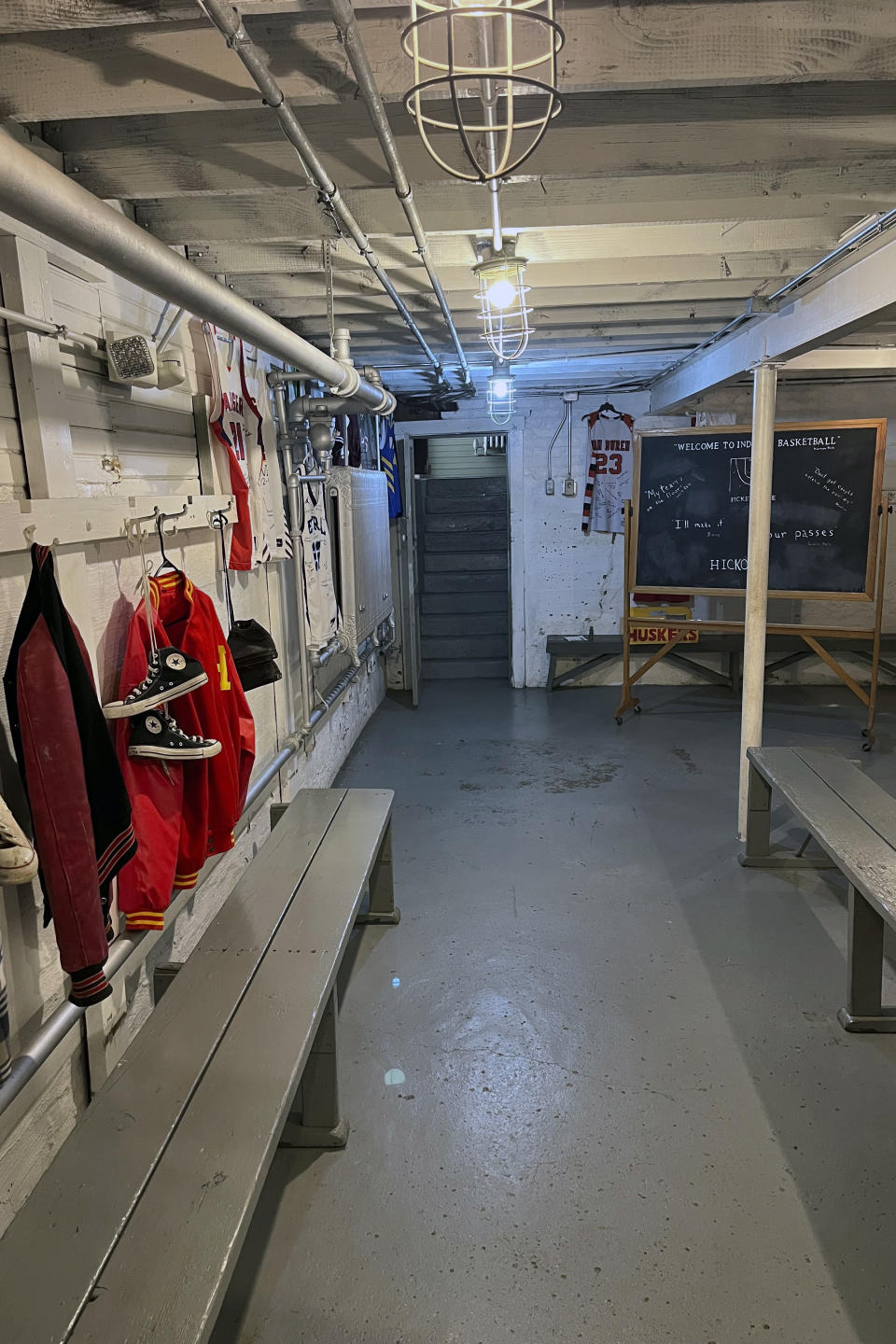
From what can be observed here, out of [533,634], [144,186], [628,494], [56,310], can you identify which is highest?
[144,186]

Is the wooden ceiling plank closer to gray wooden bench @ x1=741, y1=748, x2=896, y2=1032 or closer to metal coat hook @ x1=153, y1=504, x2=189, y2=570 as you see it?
metal coat hook @ x1=153, y1=504, x2=189, y2=570

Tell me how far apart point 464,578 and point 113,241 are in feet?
22.9

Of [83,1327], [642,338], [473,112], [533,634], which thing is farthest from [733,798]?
[83,1327]

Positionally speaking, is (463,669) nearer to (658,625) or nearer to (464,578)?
(464,578)

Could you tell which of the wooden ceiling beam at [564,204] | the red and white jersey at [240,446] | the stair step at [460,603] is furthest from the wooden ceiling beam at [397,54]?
the stair step at [460,603]

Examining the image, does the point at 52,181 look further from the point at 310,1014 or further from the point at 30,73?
the point at 310,1014

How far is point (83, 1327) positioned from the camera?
1245mm

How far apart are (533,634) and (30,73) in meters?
5.93

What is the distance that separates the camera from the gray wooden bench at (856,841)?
2486mm

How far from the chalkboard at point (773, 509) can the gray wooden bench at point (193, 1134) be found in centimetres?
366

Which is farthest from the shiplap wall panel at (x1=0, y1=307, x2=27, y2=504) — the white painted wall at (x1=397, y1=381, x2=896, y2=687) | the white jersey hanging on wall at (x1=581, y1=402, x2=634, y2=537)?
the white jersey hanging on wall at (x1=581, y1=402, x2=634, y2=537)

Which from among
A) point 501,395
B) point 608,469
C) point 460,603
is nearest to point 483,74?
point 501,395

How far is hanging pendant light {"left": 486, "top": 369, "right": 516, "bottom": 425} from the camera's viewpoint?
215 inches

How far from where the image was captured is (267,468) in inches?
142
